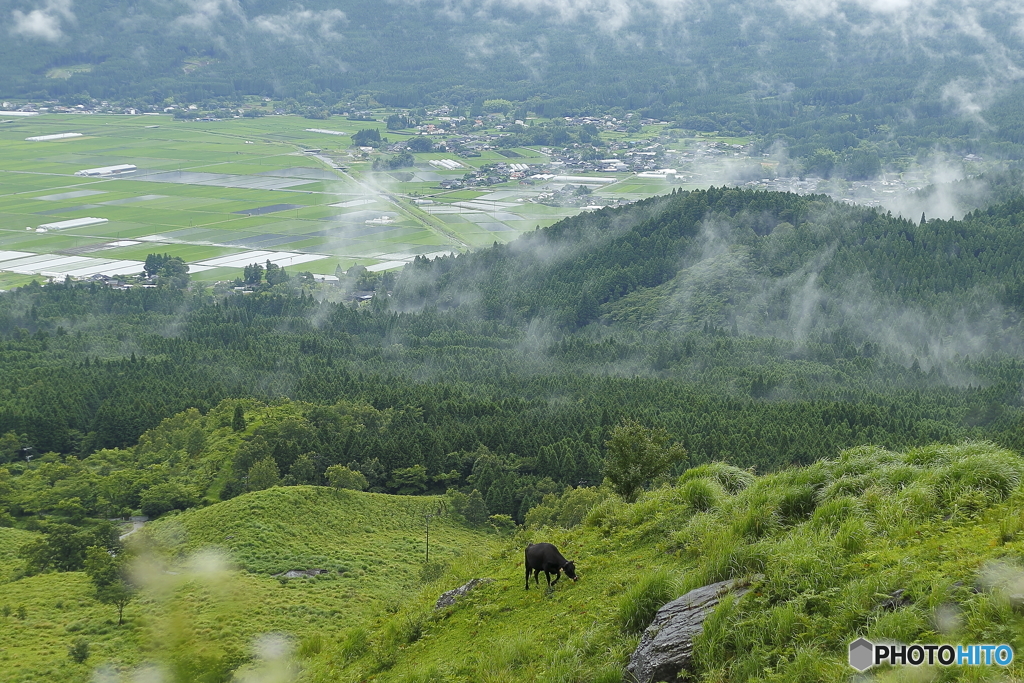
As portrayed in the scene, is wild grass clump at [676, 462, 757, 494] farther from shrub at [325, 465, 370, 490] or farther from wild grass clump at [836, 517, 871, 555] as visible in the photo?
shrub at [325, 465, 370, 490]

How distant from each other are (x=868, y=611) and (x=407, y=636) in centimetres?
1793

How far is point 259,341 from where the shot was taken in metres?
168

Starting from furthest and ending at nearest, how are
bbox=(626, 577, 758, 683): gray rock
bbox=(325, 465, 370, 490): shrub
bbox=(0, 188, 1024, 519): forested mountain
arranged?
bbox=(0, 188, 1024, 519): forested mountain → bbox=(325, 465, 370, 490): shrub → bbox=(626, 577, 758, 683): gray rock

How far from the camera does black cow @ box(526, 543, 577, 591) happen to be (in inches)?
1188

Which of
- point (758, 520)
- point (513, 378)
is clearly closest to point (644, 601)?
point (758, 520)

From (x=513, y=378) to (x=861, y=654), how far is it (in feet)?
409

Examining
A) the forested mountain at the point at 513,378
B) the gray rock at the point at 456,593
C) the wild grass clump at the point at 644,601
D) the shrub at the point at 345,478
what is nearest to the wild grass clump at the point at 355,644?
the gray rock at the point at 456,593

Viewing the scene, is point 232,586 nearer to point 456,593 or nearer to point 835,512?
point 456,593

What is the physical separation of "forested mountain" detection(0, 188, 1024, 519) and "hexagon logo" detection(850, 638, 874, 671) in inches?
2847

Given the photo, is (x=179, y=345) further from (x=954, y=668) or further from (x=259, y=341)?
(x=954, y=668)

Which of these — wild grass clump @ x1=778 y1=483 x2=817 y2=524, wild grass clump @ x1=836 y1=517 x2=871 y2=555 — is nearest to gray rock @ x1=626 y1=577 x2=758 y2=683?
wild grass clump @ x1=836 y1=517 x2=871 y2=555

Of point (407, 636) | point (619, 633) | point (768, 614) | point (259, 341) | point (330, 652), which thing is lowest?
point (259, 341)

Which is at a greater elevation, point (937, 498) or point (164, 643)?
point (937, 498)

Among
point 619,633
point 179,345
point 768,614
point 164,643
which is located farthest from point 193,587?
point 179,345
